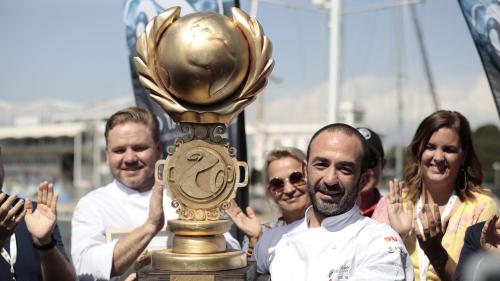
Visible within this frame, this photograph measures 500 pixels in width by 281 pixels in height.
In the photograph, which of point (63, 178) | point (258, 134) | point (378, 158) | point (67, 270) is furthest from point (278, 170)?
point (63, 178)

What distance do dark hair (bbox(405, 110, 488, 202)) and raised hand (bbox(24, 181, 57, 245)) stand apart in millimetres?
2174

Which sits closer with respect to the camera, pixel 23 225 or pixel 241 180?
pixel 241 180

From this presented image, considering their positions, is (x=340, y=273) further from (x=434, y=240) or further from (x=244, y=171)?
(x=434, y=240)

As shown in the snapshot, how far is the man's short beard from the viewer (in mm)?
3764

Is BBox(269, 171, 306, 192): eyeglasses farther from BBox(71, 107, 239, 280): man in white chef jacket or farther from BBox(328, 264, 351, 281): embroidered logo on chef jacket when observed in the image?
BBox(328, 264, 351, 281): embroidered logo on chef jacket

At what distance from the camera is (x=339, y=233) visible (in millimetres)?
3787

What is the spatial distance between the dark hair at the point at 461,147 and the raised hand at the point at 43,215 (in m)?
2.17

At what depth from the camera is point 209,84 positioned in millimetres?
3688

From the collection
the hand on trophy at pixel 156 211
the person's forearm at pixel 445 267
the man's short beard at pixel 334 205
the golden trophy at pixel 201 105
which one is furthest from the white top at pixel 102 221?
the person's forearm at pixel 445 267

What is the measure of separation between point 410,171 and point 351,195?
55.2 inches

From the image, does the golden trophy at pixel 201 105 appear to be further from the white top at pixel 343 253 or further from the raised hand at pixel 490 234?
the raised hand at pixel 490 234

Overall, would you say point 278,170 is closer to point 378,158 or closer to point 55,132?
point 378,158

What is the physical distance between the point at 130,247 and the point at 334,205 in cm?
111

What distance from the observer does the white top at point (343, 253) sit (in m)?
3.64
